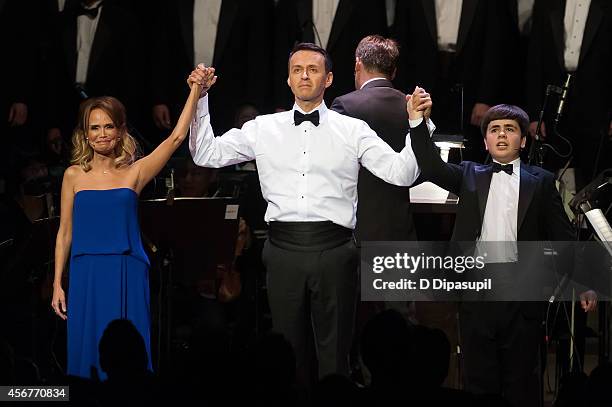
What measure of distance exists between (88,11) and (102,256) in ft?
10.3

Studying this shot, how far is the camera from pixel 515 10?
7.11 m

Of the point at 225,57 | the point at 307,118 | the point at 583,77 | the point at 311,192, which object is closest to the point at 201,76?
the point at 307,118

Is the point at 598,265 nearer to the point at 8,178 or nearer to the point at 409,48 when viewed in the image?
the point at 409,48

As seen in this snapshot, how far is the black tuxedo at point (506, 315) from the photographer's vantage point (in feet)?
14.5

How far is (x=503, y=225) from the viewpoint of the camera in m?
4.52

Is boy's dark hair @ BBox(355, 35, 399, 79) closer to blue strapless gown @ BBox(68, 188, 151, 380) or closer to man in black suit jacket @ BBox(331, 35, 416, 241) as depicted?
man in black suit jacket @ BBox(331, 35, 416, 241)

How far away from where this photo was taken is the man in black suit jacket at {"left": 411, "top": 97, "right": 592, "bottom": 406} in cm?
441

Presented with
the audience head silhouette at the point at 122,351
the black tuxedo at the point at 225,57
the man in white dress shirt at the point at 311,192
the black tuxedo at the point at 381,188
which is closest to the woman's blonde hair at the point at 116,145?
the man in white dress shirt at the point at 311,192

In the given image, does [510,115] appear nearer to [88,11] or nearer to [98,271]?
[98,271]

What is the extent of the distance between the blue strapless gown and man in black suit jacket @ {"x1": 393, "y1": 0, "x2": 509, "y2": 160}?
2.98 metres

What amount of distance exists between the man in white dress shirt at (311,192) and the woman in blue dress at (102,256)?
0.33 metres

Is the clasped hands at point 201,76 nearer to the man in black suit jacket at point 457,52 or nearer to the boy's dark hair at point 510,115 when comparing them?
the boy's dark hair at point 510,115

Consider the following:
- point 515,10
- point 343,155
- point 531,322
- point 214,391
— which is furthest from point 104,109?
point 515,10

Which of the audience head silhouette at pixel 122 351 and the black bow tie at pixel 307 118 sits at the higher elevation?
the black bow tie at pixel 307 118
